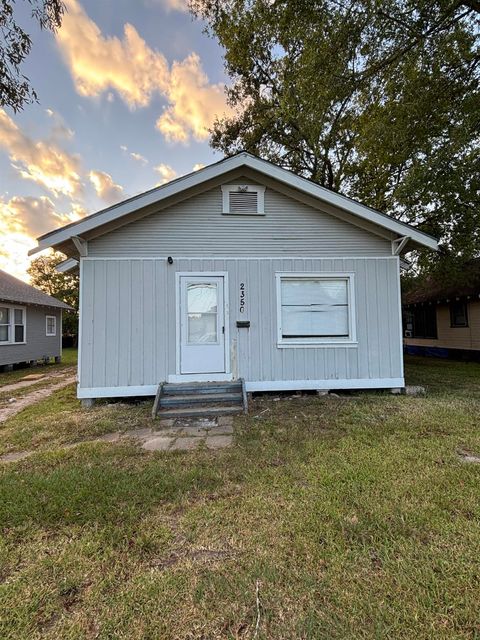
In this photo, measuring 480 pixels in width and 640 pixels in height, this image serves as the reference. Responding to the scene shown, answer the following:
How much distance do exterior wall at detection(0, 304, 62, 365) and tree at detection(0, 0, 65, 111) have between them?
9.57m

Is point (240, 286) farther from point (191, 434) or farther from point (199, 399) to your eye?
point (191, 434)

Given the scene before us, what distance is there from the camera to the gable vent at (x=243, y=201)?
21.0ft

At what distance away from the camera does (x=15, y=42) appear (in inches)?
167

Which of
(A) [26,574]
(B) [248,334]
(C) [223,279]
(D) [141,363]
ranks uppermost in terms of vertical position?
(C) [223,279]

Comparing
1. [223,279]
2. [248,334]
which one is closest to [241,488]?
[248,334]

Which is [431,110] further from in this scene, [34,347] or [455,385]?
[34,347]

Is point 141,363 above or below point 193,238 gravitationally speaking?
below

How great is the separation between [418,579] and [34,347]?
14.9 metres

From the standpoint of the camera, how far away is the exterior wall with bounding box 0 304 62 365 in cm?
1190

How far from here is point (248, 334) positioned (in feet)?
20.7

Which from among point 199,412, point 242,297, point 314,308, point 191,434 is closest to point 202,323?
point 242,297

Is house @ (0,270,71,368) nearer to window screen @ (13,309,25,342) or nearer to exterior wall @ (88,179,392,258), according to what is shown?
window screen @ (13,309,25,342)

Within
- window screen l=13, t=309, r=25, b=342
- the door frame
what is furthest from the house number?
window screen l=13, t=309, r=25, b=342

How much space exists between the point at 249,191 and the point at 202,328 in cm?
282
